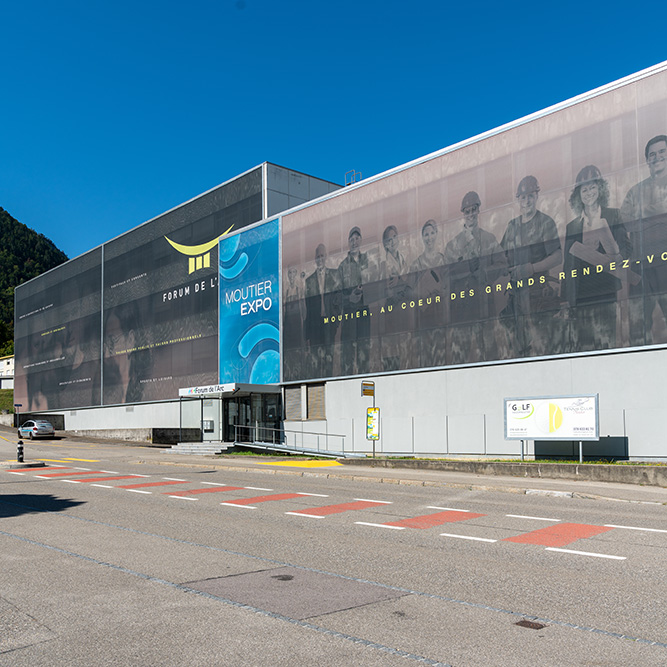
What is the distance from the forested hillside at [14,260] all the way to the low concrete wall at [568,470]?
444 ft

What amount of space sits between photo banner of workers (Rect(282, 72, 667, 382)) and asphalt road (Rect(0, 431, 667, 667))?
1170 centimetres

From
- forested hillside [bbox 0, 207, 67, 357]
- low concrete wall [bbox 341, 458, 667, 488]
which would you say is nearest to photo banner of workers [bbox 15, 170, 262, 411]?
low concrete wall [bbox 341, 458, 667, 488]

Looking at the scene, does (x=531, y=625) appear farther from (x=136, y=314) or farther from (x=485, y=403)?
(x=136, y=314)

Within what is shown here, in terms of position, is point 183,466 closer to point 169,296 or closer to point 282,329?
point 282,329

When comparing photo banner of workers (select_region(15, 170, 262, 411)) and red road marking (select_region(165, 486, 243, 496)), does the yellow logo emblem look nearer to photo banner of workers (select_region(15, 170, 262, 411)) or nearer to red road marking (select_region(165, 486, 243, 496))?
photo banner of workers (select_region(15, 170, 262, 411))

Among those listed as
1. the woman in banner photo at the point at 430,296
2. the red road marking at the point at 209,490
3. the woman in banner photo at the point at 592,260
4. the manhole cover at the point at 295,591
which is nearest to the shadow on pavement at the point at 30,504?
the red road marking at the point at 209,490

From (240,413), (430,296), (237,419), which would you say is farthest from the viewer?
(237,419)

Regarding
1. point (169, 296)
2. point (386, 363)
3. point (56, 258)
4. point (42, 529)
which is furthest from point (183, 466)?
point (56, 258)

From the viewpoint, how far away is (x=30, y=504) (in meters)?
14.9

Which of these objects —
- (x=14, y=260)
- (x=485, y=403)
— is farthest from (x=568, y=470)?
(x=14, y=260)

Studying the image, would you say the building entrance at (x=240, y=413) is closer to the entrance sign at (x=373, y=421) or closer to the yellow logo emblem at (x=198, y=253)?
the entrance sign at (x=373, y=421)

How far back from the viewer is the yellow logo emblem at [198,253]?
47.8 m

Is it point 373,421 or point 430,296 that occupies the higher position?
point 430,296

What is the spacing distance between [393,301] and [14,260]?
132472mm
